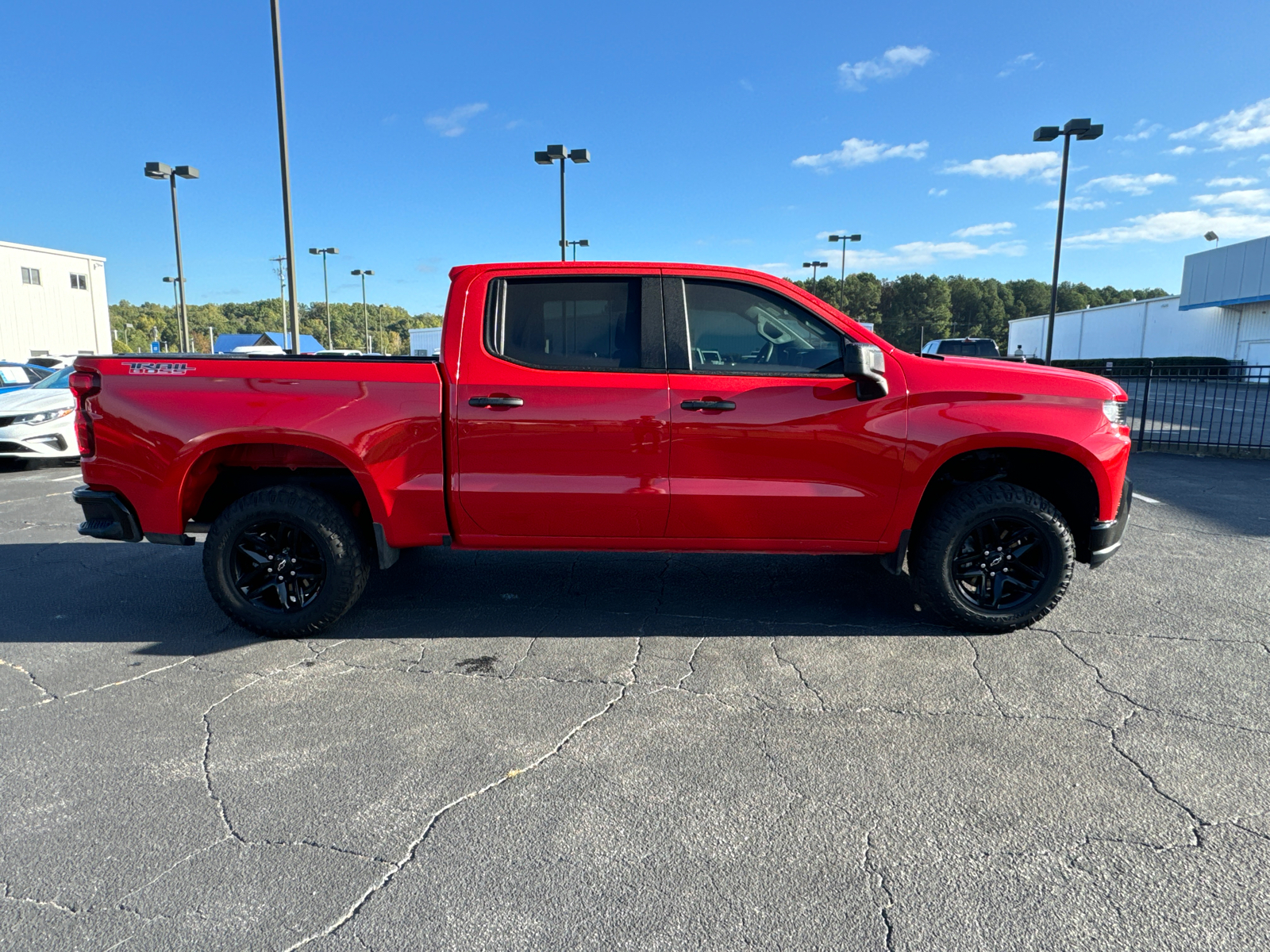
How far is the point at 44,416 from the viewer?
33.5 ft

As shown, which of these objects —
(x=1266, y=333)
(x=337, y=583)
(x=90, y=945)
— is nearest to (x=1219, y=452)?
(x=337, y=583)

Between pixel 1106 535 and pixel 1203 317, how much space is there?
50.0 m

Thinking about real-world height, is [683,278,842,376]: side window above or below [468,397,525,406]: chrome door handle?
above

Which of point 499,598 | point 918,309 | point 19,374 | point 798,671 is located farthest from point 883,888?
point 918,309

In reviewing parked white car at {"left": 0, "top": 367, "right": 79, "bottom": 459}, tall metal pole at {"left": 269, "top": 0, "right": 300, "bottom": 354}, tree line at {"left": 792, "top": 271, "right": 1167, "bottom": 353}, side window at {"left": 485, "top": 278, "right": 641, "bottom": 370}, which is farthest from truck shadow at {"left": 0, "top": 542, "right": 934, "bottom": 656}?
tree line at {"left": 792, "top": 271, "right": 1167, "bottom": 353}

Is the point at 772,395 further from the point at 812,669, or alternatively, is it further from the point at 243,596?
the point at 243,596

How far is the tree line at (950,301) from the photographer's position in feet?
318

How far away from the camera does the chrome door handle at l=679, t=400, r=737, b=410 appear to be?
393cm

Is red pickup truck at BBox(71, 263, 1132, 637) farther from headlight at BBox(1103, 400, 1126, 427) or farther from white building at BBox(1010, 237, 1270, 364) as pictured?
white building at BBox(1010, 237, 1270, 364)

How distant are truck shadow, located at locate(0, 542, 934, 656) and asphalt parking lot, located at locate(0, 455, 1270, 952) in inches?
1.6

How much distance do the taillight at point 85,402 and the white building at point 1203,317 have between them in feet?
153

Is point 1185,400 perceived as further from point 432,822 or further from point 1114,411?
point 432,822

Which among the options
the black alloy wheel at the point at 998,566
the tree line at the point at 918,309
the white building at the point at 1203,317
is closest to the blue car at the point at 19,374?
the black alloy wheel at the point at 998,566

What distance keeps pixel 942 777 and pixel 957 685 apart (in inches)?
35.2
